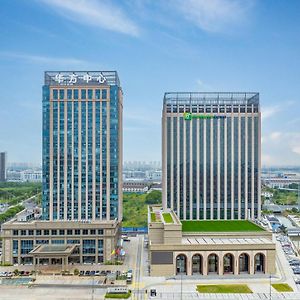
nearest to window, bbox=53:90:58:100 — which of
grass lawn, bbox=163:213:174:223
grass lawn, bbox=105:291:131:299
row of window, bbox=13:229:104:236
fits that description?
row of window, bbox=13:229:104:236

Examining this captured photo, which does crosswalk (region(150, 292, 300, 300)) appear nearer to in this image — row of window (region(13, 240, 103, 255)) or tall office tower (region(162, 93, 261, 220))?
row of window (region(13, 240, 103, 255))

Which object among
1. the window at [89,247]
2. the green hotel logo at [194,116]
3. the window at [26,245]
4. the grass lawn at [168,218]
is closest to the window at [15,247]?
the window at [26,245]

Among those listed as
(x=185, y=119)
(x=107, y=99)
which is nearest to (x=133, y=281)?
(x=107, y=99)

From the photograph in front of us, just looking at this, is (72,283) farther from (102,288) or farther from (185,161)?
(185,161)

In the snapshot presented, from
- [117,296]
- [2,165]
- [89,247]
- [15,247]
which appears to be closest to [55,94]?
[15,247]

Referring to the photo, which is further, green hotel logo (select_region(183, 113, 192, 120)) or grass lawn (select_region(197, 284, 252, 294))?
green hotel logo (select_region(183, 113, 192, 120))

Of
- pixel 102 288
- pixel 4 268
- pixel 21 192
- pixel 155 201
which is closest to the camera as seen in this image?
pixel 102 288

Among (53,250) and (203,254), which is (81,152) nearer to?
(53,250)
